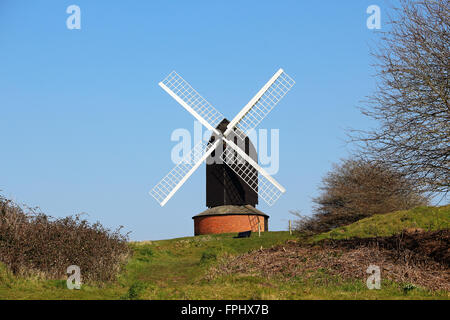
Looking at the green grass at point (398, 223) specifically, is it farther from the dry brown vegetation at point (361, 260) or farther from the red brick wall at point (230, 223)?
the red brick wall at point (230, 223)

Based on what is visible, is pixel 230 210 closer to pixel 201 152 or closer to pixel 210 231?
pixel 210 231

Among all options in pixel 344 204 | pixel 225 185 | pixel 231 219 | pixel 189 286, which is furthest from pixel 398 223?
pixel 189 286

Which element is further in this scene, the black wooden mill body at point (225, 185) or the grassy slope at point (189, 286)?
the black wooden mill body at point (225, 185)

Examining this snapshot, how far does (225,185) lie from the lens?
3219 centimetres

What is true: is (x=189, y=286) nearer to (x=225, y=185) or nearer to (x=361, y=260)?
(x=361, y=260)

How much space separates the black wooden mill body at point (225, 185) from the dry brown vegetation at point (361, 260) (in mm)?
14419

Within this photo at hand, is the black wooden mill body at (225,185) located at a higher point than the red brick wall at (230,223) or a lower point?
higher

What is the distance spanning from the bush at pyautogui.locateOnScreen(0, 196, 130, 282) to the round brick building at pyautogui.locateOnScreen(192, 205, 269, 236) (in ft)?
49.8

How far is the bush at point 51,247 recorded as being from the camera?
527 inches

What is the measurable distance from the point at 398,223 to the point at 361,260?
8.58 meters

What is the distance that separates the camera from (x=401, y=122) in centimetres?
1311

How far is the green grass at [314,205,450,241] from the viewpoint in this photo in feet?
68.3

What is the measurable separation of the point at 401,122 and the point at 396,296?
5.24 meters

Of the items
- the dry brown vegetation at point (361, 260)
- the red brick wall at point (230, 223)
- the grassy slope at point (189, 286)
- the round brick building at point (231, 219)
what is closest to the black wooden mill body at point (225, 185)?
the round brick building at point (231, 219)
